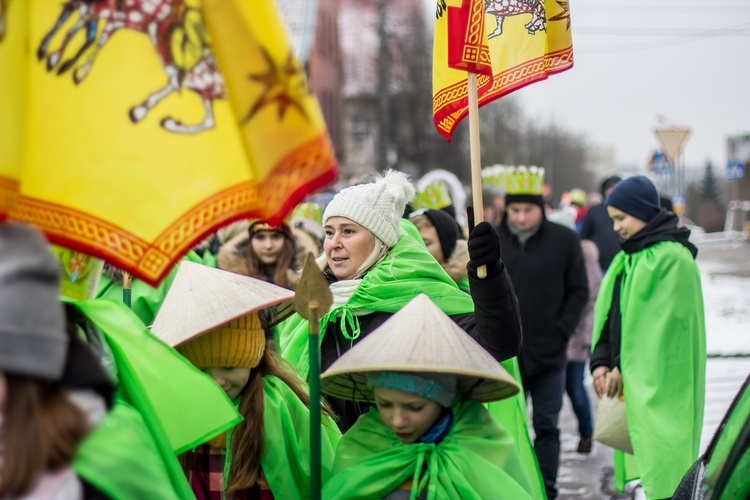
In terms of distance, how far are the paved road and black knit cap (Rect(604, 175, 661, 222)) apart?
2104 millimetres

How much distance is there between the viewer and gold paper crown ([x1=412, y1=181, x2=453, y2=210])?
28.0 ft

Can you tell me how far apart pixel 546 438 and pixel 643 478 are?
1.24m

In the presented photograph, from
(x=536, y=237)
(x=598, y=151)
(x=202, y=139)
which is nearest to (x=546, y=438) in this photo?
(x=536, y=237)

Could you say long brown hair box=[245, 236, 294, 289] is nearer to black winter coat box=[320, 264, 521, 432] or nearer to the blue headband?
black winter coat box=[320, 264, 521, 432]

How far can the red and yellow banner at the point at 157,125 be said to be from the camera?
230 cm

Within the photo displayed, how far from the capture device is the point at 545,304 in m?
7.86

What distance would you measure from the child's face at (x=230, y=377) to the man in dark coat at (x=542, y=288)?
Result: 13.0ft

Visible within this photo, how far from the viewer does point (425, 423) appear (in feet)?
11.1

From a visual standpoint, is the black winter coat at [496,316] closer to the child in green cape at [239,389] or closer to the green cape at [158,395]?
the child in green cape at [239,389]

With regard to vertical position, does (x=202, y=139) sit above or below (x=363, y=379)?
above

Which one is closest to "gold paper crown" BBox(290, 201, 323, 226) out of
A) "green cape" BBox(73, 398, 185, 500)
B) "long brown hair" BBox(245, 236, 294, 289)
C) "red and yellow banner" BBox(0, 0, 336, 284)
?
"long brown hair" BBox(245, 236, 294, 289)

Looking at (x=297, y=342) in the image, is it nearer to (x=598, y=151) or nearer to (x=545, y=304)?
(x=545, y=304)

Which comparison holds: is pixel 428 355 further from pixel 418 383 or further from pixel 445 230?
pixel 445 230

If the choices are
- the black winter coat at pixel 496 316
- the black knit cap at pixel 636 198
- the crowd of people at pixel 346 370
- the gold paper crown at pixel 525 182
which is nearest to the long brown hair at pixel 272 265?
the crowd of people at pixel 346 370
